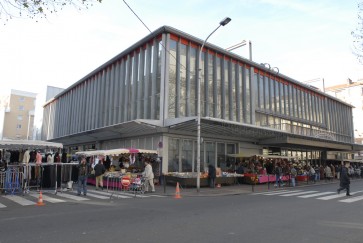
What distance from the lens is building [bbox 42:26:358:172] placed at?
24.5m

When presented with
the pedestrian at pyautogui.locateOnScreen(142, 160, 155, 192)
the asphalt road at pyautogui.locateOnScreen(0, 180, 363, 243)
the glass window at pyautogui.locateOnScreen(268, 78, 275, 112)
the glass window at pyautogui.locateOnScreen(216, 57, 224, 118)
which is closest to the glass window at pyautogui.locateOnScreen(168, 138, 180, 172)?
the glass window at pyautogui.locateOnScreen(216, 57, 224, 118)

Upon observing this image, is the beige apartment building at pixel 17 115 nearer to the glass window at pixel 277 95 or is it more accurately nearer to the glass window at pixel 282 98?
the glass window at pixel 277 95

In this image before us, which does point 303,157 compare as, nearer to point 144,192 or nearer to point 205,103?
point 205,103

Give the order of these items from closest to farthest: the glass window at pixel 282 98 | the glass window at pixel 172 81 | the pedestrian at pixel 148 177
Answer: the pedestrian at pixel 148 177 → the glass window at pixel 172 81 → the glass window at pixel 282 98

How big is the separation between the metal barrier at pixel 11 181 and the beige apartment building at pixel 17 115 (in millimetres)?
76004

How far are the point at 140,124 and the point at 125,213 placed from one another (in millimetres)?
12714

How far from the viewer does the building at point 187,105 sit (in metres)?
24.5

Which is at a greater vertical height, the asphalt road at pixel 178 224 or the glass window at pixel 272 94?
the glass window at pixel 272 94

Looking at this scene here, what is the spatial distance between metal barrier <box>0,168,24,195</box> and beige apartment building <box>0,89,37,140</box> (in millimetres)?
76004

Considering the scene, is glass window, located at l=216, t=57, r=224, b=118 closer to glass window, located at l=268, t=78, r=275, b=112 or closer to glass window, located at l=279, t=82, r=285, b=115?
glass window, located at l=268, t=78, r=275, b=112

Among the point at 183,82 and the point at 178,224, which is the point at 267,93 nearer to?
the point at 183,82

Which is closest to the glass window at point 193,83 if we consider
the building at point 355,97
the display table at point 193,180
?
the display table at point 193,180

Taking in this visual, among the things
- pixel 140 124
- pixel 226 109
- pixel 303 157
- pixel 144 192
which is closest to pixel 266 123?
pixel 226 109

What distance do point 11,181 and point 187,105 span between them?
1504cm
